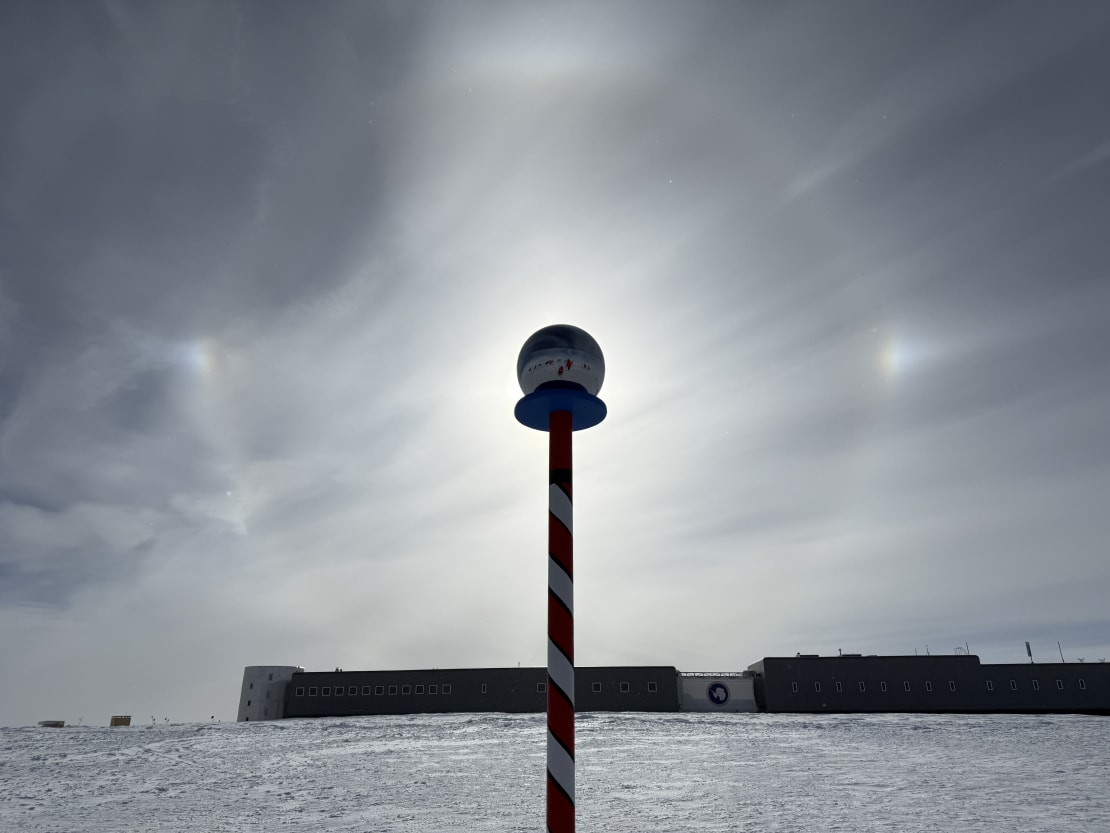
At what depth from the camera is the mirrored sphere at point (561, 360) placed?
266 inches

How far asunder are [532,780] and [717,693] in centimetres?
4738

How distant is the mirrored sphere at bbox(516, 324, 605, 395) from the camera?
6.77 m

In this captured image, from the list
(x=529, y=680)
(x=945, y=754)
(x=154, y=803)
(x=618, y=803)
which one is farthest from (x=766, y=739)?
(x=529, y=680)

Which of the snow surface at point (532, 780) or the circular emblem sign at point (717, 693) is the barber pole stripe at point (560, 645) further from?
the circular emblem sign at point (717, 693)

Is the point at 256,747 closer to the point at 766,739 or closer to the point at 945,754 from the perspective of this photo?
the point at 766,739

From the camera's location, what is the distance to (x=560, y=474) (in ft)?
21.5

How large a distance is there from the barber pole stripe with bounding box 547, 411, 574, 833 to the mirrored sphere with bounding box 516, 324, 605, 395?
763 mm

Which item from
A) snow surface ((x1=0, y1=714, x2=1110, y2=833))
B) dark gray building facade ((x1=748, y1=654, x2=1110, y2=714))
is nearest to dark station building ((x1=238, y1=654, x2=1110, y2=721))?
dark gray building facade ((x1=748, y1=654, x2=1110, y2=714))

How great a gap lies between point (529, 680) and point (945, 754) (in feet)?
137

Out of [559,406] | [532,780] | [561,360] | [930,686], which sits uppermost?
[561,360]

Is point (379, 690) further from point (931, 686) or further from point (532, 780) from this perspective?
point (532, 780)

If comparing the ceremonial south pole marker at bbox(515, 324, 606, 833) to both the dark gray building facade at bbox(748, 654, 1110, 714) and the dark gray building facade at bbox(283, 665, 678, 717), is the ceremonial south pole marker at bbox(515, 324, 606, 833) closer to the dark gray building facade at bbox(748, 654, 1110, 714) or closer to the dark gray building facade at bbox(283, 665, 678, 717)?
the dark gray building facade at bbox(283, 665, 678, 717)

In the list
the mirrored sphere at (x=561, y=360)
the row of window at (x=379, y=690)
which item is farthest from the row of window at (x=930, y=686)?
the mirrored sphere at (x=561, y=360)

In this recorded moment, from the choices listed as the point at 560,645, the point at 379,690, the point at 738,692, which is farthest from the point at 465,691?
the point at 560,645
